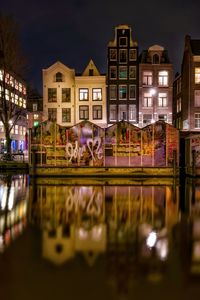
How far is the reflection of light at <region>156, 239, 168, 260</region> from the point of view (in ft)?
23.3

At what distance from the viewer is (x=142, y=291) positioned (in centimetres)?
543

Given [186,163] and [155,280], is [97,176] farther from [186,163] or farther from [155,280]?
[155,280]

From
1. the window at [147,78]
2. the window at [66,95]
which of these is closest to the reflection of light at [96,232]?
the window at [147,78]

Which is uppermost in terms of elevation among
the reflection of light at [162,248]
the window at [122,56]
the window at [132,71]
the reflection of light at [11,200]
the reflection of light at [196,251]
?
the window at [122,56]

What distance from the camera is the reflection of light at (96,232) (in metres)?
8.52

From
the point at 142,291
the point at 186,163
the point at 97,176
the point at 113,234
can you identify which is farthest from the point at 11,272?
the point at 186,163

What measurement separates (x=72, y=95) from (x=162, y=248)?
42.1m

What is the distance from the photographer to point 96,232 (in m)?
8.96

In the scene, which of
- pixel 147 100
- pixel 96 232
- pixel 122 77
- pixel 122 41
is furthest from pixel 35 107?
pixel 96 232

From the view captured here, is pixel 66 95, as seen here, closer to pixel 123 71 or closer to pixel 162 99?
pixel 123 71

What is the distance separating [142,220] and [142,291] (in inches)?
202

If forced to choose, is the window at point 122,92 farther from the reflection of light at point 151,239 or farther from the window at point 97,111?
the reflection of light at point 151,239

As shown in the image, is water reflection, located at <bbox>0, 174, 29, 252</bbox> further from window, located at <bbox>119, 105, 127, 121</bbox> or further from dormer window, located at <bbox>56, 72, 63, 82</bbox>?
dormer window, located at <bbox>56, 72, 63, 82</bbox>

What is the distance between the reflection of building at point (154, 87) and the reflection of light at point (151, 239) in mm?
37972
